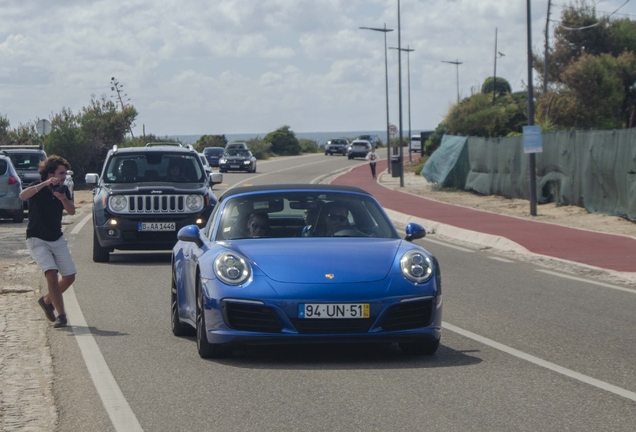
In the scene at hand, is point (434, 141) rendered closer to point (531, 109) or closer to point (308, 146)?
point (531, 109)

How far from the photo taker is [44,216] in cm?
1007

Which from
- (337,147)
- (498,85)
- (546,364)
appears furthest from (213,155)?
(546,364)

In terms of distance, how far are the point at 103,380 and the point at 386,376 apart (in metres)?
1.98

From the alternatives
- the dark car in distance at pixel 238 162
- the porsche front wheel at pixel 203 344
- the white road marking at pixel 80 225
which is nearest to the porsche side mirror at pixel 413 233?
the porsche front wheel at pixel 203 344

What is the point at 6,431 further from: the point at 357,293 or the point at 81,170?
the point at 81,170

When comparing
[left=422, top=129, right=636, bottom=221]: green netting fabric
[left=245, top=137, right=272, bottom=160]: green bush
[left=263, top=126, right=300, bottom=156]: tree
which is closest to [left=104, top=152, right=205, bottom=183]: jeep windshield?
[left=422, top=129, right=636, bottom=221]: green netting fabric

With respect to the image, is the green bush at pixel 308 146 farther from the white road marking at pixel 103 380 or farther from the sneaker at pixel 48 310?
the white road marking at pixel 103 380

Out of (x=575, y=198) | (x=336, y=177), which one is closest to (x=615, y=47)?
(x=336, y=177)

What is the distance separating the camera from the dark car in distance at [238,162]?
62.2 meters

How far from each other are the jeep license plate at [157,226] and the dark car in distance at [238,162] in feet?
151

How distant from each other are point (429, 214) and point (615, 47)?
1507 inches

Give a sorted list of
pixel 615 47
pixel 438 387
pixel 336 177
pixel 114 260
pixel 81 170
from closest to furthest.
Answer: pixel 438 387 < pixel 114 260 < pixel 81 170 < pixel 336 177 < pixel 615 47

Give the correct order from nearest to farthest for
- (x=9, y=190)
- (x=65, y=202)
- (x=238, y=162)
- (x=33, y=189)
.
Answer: (x=33, y=189) < (x=65, y=202) < (x=9, y=190) < (x=238, y=162)

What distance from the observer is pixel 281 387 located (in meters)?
7.05
